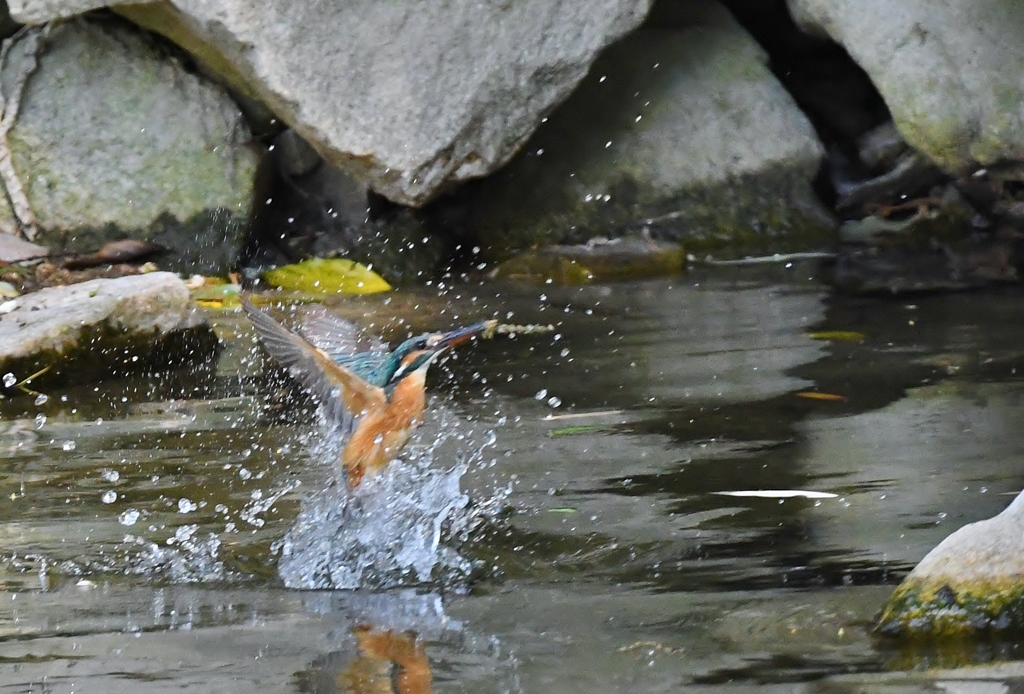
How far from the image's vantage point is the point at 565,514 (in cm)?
471

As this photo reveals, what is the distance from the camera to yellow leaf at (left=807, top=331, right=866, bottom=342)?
731cm

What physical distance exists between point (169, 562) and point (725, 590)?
1.57 m

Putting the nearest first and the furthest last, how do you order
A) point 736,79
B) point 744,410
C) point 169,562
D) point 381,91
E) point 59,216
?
point 169,562
point 744,410
point 381,91
point 59,216
point 736,79

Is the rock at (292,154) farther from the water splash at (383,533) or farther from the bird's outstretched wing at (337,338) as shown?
the water splash at (383,533)

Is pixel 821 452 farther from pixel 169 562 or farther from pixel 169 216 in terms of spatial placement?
pixel 169 216

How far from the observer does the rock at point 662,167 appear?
10.6m

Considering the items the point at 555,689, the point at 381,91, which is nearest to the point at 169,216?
the point at 381,91

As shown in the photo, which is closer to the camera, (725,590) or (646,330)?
(725,590)

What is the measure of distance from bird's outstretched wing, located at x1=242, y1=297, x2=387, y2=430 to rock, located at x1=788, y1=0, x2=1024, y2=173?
6.13m

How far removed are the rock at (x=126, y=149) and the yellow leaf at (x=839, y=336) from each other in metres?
4.17

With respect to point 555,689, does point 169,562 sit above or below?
below

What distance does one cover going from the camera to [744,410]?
5973 mm

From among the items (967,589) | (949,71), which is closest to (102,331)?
(967,589)

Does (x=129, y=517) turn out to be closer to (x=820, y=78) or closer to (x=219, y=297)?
(x=219, y=297)
